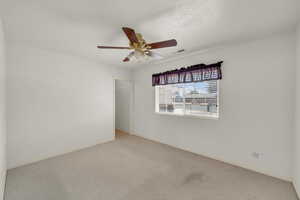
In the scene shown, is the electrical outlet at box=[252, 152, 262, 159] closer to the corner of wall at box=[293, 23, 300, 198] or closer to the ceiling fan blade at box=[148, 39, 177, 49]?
the corner of wall at box=[293, 23, 300, 198]

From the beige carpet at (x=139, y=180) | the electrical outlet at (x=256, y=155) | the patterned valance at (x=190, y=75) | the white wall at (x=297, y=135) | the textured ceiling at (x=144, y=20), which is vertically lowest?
the beige carpet at (x=139, y=180)

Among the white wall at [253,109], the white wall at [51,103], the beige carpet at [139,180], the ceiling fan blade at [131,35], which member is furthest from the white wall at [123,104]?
the ceiling fan blade at [131,35]

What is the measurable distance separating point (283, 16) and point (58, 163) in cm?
450

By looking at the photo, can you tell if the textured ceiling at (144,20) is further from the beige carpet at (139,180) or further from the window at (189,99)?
the beige carpet at (139,180)

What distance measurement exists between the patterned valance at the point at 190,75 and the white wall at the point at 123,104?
1.40 m

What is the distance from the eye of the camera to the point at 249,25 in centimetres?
188

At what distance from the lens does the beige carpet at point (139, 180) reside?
1737 mm

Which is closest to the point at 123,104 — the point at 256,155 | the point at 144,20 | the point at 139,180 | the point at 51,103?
the point at 51,103

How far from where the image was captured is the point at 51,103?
9.39 feet

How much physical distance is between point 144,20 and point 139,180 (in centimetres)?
249

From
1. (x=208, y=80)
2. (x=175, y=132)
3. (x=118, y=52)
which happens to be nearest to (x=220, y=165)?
(x=175, y=132)

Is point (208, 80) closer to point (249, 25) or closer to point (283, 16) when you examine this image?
point (249, 25)

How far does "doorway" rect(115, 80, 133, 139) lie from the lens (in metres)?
4.74

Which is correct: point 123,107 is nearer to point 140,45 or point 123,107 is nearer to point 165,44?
point 140,45
